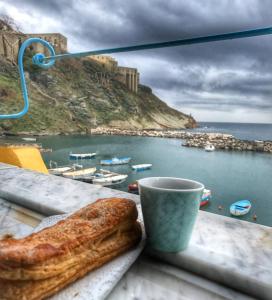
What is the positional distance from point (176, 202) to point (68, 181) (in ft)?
2.95

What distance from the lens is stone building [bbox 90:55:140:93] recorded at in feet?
200

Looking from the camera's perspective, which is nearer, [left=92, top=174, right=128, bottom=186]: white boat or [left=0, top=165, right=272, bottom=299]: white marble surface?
[left=0, top=165, right=272, bottom=299]: white marble surface

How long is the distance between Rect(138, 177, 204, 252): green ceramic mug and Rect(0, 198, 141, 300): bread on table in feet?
0.18

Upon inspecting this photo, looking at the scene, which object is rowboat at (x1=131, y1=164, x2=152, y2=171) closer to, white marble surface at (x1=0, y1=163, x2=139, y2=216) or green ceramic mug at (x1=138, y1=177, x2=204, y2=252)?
white marble surface at (x1=0, y1=163, x2=139, y2=216)

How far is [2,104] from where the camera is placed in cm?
3400

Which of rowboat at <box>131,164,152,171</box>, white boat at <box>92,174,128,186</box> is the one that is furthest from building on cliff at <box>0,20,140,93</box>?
white boat at <box>92,174,128,186</box>

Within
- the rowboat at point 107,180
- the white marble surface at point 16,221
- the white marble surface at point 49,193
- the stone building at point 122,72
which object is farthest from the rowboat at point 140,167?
the stone building at point 122,72

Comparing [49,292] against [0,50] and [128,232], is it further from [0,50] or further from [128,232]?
[0,50]

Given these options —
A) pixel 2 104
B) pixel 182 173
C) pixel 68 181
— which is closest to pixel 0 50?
pixel 2 104

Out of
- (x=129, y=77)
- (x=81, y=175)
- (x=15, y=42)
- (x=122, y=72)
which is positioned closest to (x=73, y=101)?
(x=15, y=42)

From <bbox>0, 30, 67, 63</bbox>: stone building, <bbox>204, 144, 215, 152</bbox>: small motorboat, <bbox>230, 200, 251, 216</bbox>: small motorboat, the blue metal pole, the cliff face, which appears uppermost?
<bbox>0, 30, 67, 63</bbox>: stone building

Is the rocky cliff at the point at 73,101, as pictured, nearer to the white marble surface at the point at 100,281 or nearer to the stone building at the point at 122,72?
the stone building at the point at 122,72

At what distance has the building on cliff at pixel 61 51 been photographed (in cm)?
3625

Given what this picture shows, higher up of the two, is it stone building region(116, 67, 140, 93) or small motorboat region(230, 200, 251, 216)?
stone building region(116, 67, 140, 93)
